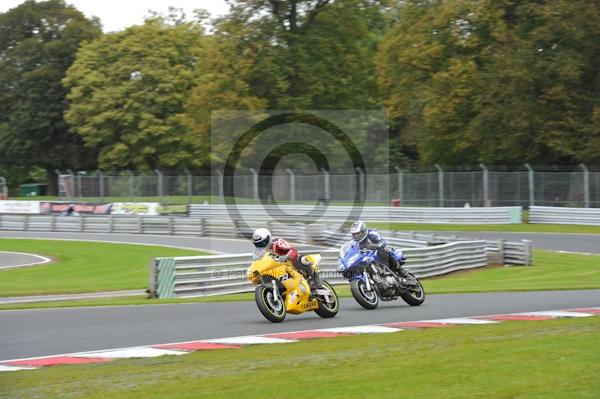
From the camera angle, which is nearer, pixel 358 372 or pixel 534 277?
pixel 358 372

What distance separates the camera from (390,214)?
4125 cm

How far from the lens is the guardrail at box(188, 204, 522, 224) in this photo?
1564 inches

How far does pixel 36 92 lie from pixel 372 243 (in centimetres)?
6461

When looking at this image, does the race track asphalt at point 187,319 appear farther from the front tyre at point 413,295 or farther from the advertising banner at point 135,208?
the advertising banner at point 135,208

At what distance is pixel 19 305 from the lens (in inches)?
634

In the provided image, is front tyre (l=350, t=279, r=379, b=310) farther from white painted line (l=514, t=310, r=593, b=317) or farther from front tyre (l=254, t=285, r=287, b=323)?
white painted line (l=514, t=310, r=593, b=317)

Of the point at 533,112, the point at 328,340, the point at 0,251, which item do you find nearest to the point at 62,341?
the point at 328,340

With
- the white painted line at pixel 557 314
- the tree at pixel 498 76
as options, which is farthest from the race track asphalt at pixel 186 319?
the tree at pixel 498 76

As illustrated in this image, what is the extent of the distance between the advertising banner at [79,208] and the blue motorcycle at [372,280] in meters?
35.5

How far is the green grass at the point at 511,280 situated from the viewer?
665 inches

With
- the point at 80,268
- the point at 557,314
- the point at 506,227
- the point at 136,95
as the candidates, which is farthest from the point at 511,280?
the point at 136,95

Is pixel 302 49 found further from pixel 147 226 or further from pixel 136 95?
pixel 136 95


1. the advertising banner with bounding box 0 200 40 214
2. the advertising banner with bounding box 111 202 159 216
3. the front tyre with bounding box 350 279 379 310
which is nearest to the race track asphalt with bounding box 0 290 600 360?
the front tyre with bounding box 350 279 379 310

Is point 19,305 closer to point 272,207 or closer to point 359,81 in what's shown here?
point 272,207
